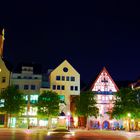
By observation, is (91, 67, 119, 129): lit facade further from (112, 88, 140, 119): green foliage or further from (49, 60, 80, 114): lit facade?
(112, 88, 140, 119): green foliage

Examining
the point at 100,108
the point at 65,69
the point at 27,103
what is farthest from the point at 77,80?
the point at 27,103

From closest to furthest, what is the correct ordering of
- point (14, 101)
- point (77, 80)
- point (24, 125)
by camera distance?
point (14, 101) < point (24, 125) < point (77, 80)

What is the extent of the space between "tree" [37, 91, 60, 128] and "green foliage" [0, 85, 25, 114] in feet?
16.0

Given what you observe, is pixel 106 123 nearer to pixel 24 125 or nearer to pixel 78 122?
pixel 78 122

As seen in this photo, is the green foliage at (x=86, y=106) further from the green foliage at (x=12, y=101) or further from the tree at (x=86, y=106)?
the green foliage at (x=12, y=101)

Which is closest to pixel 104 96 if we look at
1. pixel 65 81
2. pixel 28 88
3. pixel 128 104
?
pixel 65 81

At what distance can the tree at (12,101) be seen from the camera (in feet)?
233

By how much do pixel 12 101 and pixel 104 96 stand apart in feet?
92.1

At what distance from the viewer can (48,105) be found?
72.1 metres

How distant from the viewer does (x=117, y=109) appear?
7144 cm

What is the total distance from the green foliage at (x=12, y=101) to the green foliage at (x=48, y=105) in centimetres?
489

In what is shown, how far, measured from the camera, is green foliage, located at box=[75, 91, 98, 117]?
73.7 metres

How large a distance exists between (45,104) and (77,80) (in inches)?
601

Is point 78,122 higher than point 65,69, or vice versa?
point 65,69
